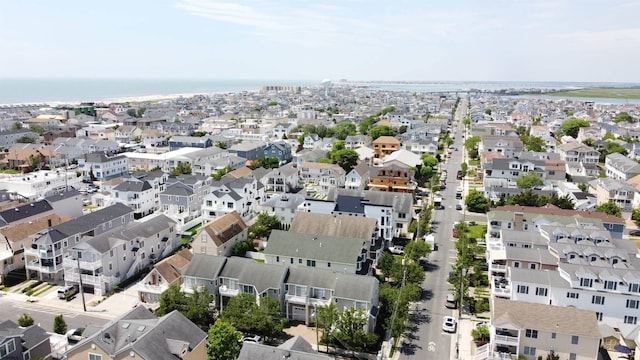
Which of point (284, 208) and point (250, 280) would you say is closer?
point (250, 280)

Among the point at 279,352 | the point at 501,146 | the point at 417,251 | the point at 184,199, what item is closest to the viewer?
the point at 279,352

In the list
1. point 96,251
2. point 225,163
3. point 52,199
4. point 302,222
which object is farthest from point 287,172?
point 96,251

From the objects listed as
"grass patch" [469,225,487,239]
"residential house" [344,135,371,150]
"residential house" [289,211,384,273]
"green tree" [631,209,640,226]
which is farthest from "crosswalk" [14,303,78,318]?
"residential house" [344,135,371,150]

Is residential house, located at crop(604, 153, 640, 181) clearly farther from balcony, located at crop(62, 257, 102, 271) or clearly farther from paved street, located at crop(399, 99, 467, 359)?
balcony, located at crop(62, 257, 102, 271)

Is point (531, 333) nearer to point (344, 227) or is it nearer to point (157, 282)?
point (344, 227)

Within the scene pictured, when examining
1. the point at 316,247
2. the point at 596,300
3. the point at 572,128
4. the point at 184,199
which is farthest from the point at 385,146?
the point at 596,300

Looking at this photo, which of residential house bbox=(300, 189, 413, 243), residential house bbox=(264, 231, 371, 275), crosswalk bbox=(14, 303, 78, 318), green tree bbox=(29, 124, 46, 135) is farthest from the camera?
green tree bbox=(29, 124, 46, 135)

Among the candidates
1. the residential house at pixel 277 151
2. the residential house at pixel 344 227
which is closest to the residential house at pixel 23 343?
the residential house at pixel 344 227

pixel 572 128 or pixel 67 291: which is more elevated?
pixel 572 128
